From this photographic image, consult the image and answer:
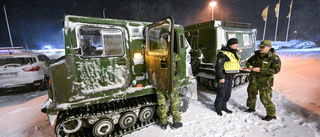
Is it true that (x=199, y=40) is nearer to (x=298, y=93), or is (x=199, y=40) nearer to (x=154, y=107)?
(x=154, y=107)

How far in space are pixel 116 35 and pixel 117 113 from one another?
5.53 feet

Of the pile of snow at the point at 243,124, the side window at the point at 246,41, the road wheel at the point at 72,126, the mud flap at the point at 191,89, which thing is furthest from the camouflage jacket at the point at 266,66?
the road wheel at the point at 72,126

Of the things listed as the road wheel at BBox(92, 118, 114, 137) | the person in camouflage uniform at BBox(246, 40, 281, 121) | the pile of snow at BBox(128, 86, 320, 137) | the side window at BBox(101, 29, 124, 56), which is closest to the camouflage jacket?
the person in camouflage uniform at BBox(246, 40, 281, 121)

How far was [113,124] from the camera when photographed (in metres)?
3.21

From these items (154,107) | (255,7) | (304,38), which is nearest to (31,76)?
(154,107)

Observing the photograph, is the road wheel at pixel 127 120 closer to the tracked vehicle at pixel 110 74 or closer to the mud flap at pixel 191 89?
the tracked vehicle at pixel 110 74

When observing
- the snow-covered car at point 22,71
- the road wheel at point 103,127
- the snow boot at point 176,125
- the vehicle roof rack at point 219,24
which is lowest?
the snow boot at point 176,125

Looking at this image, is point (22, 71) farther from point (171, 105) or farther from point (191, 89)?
point (191, 89)

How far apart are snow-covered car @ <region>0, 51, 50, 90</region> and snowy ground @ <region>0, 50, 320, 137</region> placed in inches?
27.5

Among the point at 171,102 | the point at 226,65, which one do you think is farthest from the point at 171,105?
the point at 226,65

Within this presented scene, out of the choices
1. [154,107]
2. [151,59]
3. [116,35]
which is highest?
[116,35]

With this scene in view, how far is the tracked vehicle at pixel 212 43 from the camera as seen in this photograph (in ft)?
Result: 17.8

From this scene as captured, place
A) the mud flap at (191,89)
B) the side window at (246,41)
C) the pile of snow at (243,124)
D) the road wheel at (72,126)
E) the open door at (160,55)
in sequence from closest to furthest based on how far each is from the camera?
the open door at (160,55) → the road wheel at (72,126) → the pile of snow at (243,124) → the mud flap at (191,89) → the side window at (246,41)

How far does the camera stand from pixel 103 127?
311 centimetres
